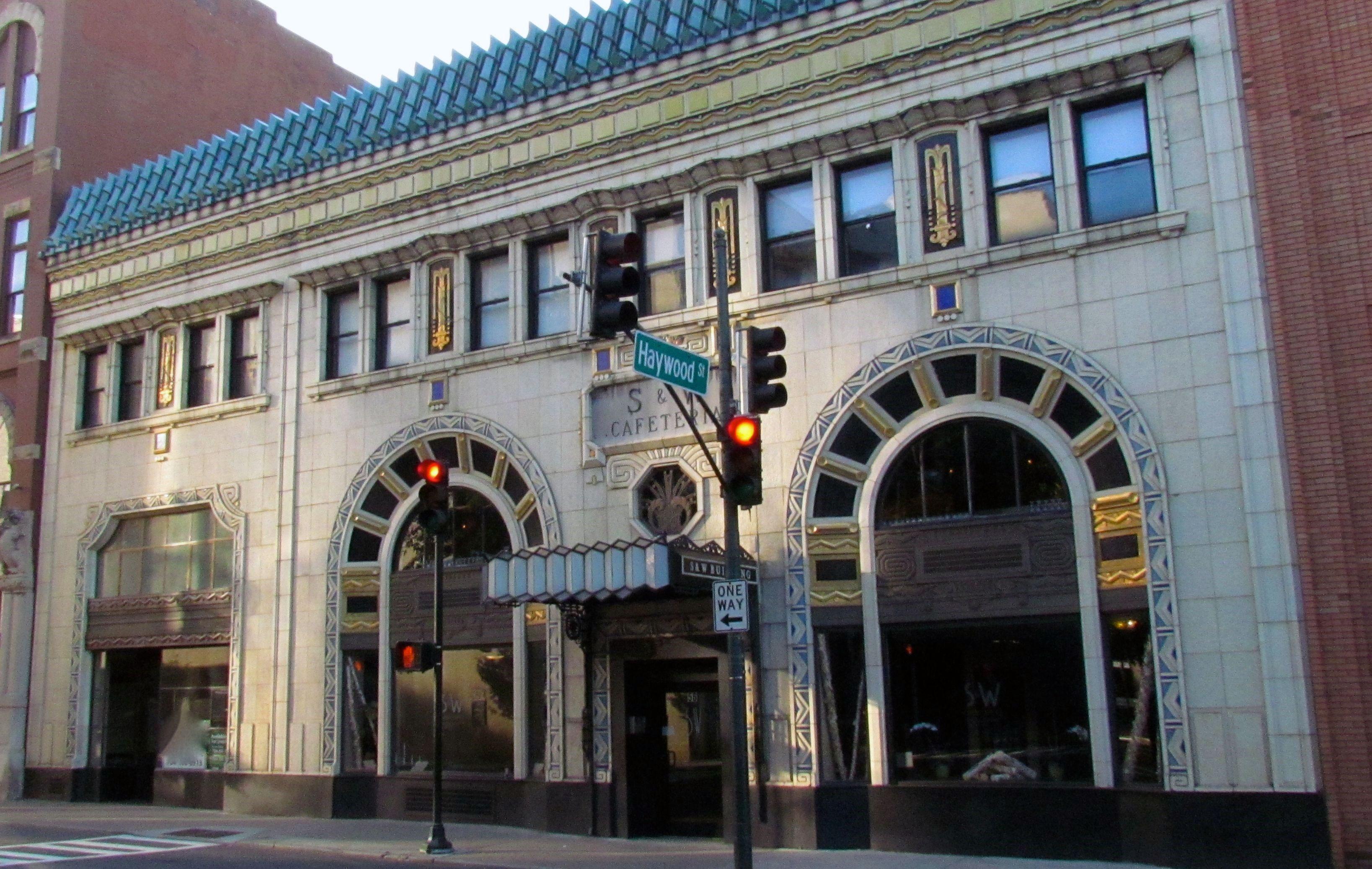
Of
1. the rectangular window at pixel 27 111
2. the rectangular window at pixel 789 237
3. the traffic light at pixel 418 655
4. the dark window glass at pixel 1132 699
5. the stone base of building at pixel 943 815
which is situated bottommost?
the stone base of building at pixel 943 815

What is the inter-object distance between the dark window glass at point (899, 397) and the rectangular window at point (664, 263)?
12.8ft

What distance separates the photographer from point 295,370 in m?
25.3

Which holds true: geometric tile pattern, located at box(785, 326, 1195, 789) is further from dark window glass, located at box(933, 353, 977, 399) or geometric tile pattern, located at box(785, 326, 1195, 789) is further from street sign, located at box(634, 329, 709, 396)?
street sign, located at box(634, 329, 709, 396)

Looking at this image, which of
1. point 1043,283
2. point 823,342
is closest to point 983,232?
point 1043,283

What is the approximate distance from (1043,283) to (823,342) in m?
3.31

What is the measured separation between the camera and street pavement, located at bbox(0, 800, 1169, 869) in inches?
672

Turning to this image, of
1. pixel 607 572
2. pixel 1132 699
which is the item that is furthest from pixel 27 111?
pixel 1132 699

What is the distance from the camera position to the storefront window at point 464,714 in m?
21.9

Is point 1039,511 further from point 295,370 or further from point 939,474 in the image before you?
point 295,370

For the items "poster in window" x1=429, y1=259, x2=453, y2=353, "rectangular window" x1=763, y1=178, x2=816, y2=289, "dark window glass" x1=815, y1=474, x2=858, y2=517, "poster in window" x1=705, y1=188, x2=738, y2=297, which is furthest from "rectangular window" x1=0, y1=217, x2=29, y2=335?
"dark window glass" x1=815, y1=474, x2=858, y2=517

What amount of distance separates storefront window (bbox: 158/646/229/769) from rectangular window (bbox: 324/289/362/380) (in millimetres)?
5990

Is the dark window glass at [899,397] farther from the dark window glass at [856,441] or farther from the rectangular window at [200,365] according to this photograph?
the rectangular window at [200,365]

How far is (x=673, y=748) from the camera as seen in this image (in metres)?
21.0

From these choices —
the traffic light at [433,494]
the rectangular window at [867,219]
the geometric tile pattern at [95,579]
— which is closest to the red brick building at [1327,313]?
the rectangular window at [867,219]
